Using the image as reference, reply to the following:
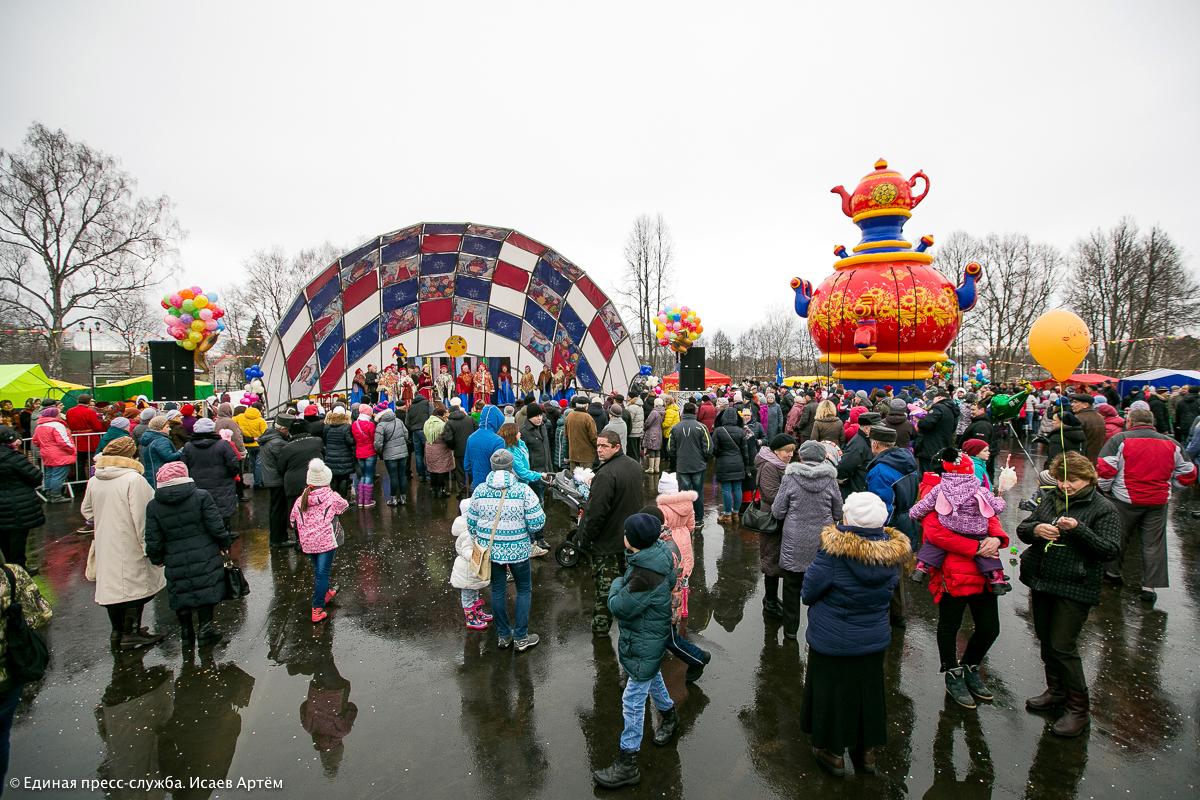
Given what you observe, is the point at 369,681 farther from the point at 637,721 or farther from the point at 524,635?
the point at 637,721

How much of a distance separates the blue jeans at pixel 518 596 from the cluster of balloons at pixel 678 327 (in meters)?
14.6

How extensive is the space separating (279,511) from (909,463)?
24.1 ft

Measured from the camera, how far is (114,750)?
3.30 m

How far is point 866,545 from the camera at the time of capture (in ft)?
9.14

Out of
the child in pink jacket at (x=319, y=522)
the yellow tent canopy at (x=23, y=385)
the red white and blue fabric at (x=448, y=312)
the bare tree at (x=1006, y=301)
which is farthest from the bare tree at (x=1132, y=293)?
the yellow tent canopy at (x=23, y=385)

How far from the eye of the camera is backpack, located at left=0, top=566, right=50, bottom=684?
2514mm

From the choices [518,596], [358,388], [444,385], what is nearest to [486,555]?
[518,596]

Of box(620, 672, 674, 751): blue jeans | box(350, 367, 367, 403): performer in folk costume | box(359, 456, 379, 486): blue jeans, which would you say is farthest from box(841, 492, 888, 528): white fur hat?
box(350, 367, 367, 403): performer in folk costume

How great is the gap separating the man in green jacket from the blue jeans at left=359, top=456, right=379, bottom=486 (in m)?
6.88

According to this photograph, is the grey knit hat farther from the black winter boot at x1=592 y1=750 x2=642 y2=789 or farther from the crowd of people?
the black winter boot at x1=592 y1=750 x2=642 y2=789

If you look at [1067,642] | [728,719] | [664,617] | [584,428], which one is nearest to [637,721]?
[664,617]

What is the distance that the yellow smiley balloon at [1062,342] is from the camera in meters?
5.66

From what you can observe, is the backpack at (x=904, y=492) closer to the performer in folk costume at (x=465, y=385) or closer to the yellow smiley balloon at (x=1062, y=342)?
the yellow smiley balloon at (x=1062, y=342)

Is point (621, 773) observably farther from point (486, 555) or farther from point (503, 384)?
point (503, 384)
